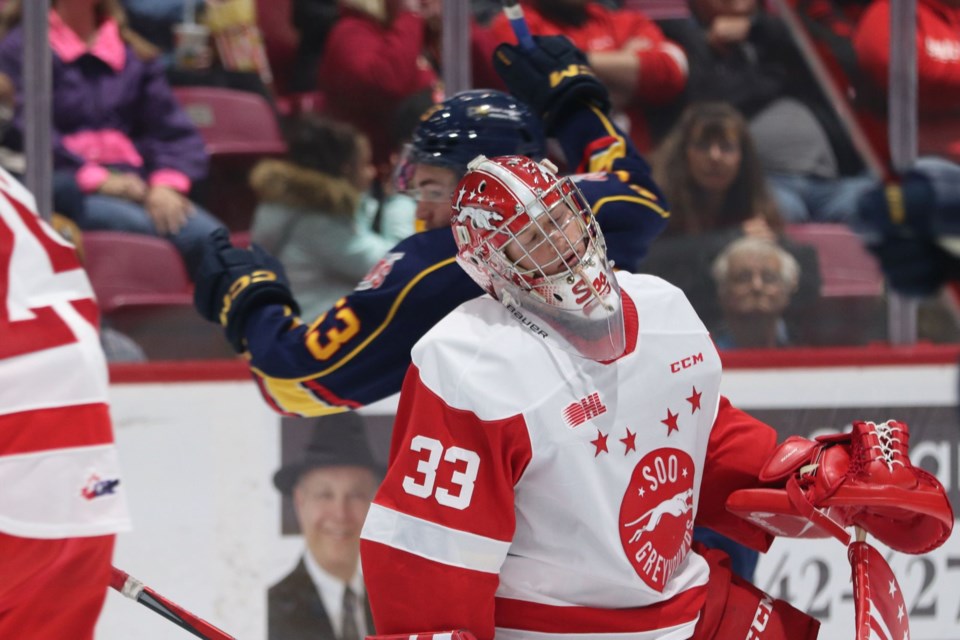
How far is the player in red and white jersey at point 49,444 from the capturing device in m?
1.88

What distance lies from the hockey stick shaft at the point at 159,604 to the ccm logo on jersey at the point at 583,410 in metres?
0.73

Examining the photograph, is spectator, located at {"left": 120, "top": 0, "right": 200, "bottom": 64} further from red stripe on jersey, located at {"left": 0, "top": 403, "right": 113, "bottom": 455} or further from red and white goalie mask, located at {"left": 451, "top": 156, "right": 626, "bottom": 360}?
red and white goalie mask, located at {"left": 451, "top": 156, "right": 626, "bottom": 360}

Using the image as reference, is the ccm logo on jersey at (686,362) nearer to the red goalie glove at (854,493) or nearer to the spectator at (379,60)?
the red goalie glove at (854,493)

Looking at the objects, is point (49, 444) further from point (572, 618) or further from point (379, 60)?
point (379, 60)

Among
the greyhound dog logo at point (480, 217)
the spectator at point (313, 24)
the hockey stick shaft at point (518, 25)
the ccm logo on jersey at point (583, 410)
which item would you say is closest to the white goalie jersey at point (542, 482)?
the ccm logo on jersey at point (583, 410)

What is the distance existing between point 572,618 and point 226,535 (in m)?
1.38

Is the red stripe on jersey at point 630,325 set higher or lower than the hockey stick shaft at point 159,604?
higher

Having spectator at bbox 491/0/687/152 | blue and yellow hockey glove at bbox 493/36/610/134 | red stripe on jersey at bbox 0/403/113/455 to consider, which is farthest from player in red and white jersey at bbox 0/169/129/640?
spectator at bbox 491/0/687/152

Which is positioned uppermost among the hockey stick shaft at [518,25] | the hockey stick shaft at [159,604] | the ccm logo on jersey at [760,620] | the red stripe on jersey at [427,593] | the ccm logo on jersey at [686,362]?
the hockey stick shaft at [518,25]

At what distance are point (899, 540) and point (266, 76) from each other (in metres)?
1.94

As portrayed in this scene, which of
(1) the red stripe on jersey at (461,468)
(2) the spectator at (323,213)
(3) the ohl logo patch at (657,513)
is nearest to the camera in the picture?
(1) the red stripe on jersey at (461,468)

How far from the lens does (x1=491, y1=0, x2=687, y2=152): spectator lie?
3186mm

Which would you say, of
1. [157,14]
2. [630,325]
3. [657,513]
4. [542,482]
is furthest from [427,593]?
[157,14]

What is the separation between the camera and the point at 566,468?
1.64m
